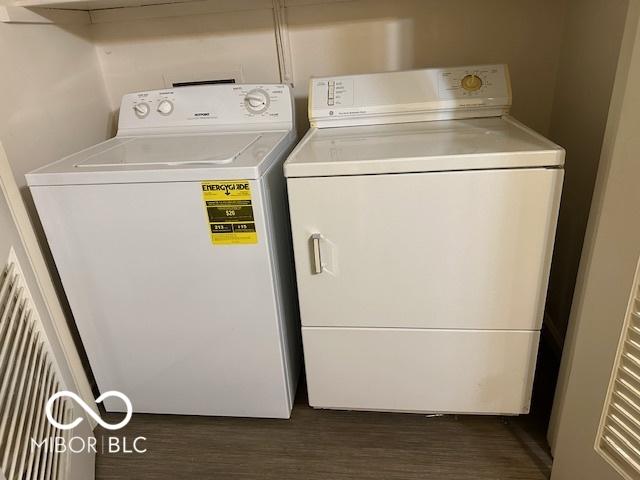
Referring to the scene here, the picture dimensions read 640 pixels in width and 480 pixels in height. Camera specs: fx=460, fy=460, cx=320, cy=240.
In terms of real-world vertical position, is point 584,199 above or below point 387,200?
below

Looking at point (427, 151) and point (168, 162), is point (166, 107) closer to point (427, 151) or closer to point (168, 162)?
point (168, 162)

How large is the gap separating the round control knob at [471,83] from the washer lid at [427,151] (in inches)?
5.6

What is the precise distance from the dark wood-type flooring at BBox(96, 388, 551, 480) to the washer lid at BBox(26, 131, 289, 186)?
843 millimetres

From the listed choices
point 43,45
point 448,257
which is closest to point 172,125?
point 43,45

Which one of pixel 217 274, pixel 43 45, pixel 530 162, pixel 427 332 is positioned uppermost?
pixel 43 45

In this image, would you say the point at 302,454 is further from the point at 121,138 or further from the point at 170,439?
the point at 121,138

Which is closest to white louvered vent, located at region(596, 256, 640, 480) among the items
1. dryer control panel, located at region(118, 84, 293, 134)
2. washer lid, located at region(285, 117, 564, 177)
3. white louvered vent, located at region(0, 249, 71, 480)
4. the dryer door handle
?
washer lid, located at region(285, 117, 564, 177)

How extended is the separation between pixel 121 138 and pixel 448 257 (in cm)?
116

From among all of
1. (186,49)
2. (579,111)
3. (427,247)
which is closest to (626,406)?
(427,247)

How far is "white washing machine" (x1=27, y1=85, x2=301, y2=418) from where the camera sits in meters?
1.17

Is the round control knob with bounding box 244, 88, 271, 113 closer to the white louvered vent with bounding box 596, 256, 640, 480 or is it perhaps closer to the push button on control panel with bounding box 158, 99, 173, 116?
the push button on control panel with bounding box 158, 99, 173, 116

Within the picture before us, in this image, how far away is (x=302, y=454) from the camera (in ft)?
4.55

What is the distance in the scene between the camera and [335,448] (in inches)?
55.2

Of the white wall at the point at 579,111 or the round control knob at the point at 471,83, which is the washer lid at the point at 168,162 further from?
the white wall at the point at 579,111
